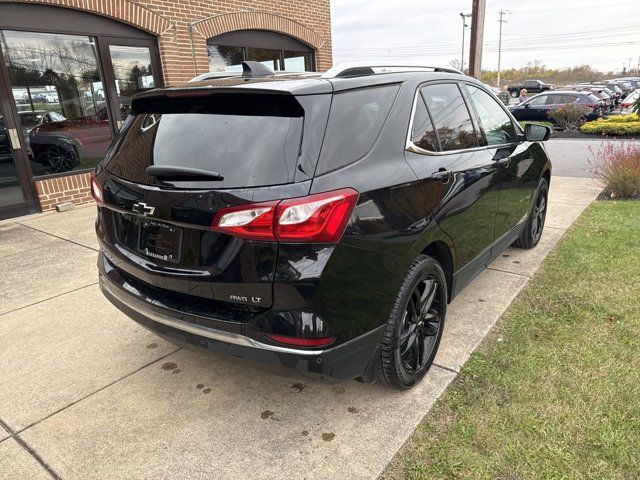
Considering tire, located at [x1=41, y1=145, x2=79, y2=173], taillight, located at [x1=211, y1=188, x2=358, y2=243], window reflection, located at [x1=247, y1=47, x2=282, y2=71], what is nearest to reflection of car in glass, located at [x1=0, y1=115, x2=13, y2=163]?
tire, located at [x1=41, y1=145, x2=79, y2=173]

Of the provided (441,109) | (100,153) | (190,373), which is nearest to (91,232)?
(100,153)

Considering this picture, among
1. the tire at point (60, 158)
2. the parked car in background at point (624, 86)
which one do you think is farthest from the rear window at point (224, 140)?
the parked car in background at point (624, 86)

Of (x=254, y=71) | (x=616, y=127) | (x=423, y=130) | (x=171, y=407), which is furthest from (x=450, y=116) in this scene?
(x=616, y=127)

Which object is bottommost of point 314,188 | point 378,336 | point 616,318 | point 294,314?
point 616,318

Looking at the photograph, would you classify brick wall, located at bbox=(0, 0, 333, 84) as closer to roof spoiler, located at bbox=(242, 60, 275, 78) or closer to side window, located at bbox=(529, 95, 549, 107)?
roof spoiler, located at bbox=(242, 60, 275, 78)

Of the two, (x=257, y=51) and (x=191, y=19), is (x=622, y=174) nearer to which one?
(x=257, y=51)

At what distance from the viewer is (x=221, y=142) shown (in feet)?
7.09

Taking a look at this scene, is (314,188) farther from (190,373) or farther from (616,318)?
(616,318)

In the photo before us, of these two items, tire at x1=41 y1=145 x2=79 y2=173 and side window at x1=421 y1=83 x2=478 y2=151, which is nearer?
side window at x1=421 y1=83 x2=478 y2=151

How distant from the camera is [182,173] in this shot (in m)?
2.12

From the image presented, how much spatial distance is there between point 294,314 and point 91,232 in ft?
16.0

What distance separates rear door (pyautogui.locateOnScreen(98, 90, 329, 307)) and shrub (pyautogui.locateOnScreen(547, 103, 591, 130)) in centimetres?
1785

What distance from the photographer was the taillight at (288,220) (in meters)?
1.91

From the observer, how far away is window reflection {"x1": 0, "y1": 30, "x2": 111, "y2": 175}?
6688 millimetres
